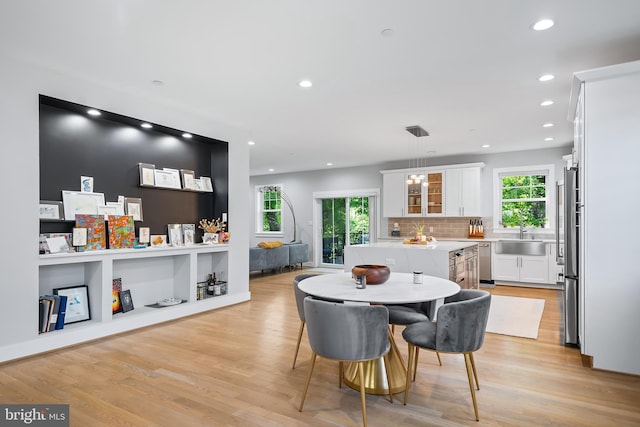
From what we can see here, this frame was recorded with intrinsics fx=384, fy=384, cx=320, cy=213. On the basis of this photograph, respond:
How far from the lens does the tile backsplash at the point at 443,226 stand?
804 centimetres

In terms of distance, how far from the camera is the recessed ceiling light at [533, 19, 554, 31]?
270 centimetres

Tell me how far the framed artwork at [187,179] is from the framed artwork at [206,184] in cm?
17

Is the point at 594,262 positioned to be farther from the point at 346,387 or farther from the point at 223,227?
the point at 223,227

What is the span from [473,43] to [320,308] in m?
2.40

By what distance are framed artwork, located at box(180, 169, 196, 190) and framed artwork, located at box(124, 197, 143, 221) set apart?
0.64 m

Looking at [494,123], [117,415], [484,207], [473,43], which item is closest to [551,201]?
[484,207]

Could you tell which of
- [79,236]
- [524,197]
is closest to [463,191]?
[524,197]

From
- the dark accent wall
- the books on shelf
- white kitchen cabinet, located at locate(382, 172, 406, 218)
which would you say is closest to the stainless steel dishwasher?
white kitchen cabinet, located at locate(382, 172, 406, 218)

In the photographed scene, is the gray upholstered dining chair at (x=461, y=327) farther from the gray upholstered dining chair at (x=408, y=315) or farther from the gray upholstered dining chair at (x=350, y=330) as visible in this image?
the gray upholstered dining chair at (x=408, y=315)

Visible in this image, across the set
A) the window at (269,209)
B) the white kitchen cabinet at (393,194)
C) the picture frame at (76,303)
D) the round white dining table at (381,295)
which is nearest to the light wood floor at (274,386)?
the round white dining table at (381,295)

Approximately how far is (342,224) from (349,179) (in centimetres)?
117

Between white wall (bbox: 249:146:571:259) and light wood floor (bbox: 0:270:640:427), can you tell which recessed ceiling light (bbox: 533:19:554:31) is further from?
white wall (bbox: 249:146:571:259)

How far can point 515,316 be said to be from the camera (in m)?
4.93

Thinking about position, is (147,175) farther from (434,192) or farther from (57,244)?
(434,192)
